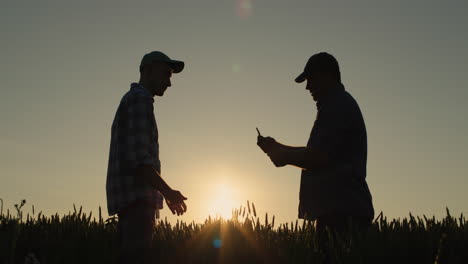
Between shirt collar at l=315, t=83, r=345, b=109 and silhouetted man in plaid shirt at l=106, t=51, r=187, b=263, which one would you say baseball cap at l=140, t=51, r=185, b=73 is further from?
shirt collar at l=315, t=83, r=345, b=109

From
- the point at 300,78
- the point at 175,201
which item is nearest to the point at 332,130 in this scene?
the point at 300,78

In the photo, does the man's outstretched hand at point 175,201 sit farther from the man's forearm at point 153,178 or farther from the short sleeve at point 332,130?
the short sleeve at point 332,130

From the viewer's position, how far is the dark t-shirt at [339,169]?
15.3ft

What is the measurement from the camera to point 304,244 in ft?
13.8

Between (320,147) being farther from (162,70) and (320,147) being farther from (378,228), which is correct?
(162,70)

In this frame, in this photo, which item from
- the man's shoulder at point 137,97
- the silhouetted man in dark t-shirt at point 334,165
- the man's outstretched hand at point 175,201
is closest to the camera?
the man's outstretched hand at point 175,201

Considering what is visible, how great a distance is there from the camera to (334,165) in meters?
4.76

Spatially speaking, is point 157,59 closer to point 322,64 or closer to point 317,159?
point 322,64

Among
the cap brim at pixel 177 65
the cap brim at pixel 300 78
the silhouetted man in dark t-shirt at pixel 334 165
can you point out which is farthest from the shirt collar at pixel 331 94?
the cap brim at pixel 177 65

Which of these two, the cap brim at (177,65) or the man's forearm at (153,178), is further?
the cap brim at (177,65)

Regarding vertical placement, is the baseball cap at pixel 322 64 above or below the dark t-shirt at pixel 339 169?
above

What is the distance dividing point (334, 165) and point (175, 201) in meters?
1.56

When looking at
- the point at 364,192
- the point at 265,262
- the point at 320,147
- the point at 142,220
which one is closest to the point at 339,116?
the point at 320,147

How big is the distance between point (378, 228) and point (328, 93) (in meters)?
1.47
